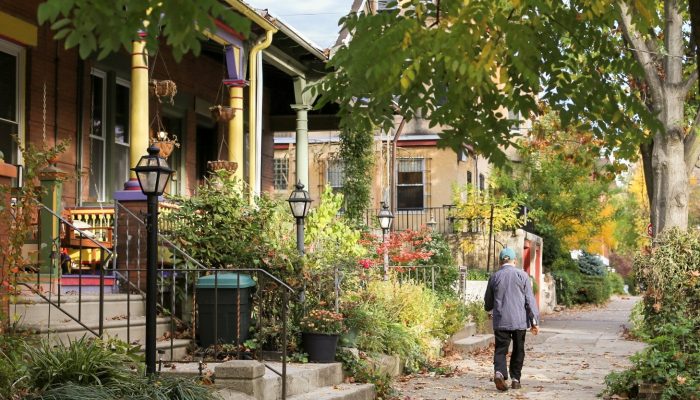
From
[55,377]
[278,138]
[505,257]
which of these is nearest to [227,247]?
[505,257]

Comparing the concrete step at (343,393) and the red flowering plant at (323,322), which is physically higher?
the red flowering plant at (323,322)

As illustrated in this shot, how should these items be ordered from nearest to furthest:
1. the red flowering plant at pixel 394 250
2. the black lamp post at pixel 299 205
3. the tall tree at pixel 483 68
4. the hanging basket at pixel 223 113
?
the tall tree at pixel 483 68, the black lamp post at pixel 299 205, the hanging basket at pixel 223 113, the red flowering plant at pixel 394 250

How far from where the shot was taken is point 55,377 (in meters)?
8.05

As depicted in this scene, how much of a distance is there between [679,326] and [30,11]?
9.23 m

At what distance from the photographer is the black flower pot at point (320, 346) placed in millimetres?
11992

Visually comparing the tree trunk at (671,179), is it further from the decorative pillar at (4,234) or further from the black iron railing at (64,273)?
the decorative pillar at (4,234)

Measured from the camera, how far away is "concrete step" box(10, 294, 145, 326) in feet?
33.8

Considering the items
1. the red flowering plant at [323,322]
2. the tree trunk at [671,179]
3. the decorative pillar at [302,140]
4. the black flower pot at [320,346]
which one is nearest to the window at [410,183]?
the decorative pillar at [302,140]

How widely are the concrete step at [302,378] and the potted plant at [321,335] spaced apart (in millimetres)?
222

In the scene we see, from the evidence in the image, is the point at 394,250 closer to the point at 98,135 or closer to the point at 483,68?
the point at 98,135

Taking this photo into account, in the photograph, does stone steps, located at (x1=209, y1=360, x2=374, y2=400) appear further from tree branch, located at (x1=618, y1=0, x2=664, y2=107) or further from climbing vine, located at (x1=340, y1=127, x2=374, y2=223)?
climbing vine, located at (x1=340, y1=127, x2=374, y2=223)

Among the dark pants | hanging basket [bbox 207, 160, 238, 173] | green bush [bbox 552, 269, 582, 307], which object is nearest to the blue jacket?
the dark pants

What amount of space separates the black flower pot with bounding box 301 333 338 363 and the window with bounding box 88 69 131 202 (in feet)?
16.1

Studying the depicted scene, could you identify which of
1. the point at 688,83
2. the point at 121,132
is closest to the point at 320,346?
the point at 121,132
